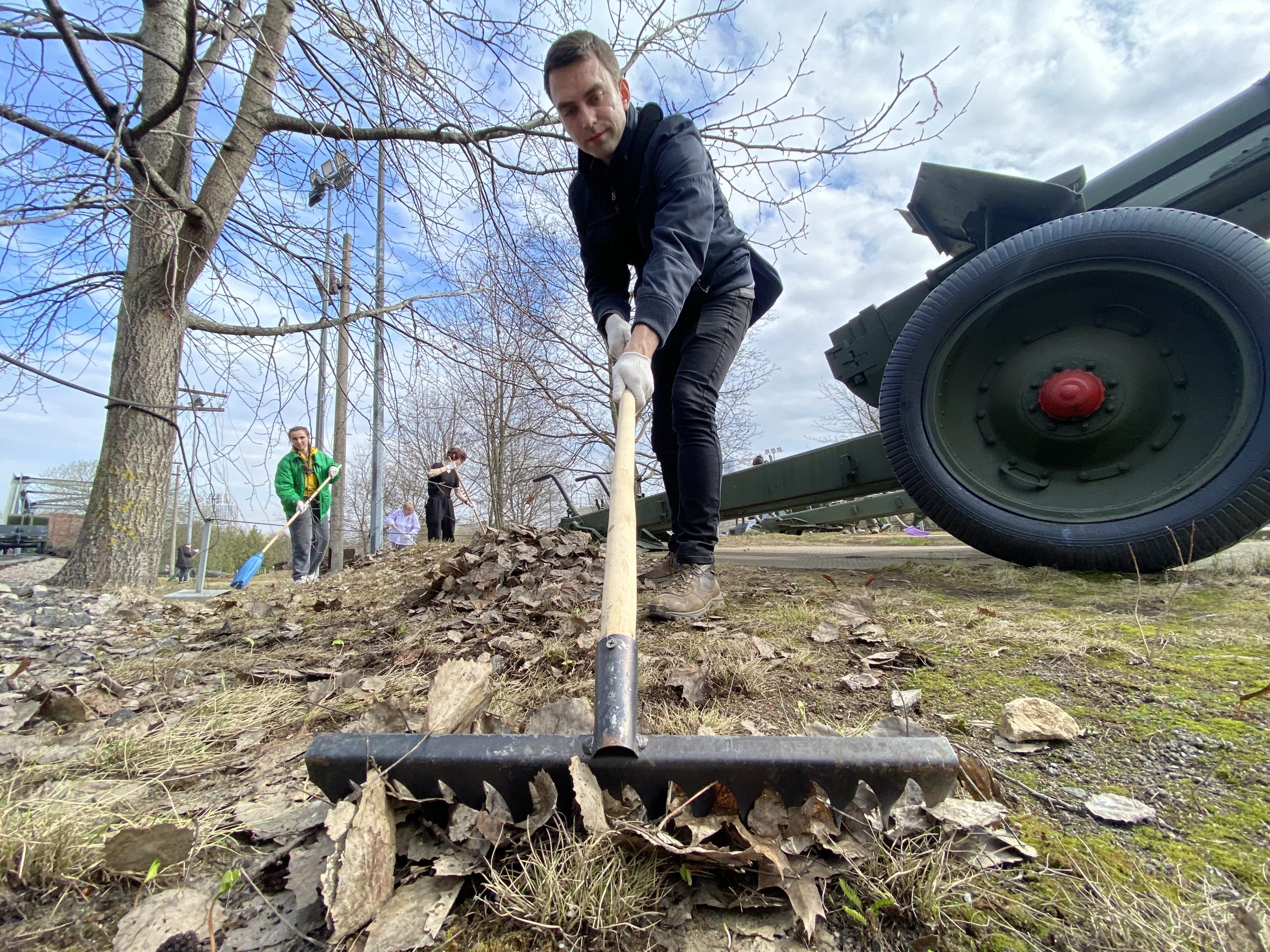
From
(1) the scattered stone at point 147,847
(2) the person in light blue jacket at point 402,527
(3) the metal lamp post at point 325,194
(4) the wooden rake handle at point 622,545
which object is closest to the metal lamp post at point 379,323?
(3) the metal lamp post at point 325,194

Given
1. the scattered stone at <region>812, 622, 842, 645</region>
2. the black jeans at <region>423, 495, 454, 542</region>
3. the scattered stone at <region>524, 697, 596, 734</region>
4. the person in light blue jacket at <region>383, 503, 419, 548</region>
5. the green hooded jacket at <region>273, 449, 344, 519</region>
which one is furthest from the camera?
the person in light blue jacket at <region>383, 503, 419, 548</region>

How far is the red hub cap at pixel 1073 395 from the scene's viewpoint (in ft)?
8.98

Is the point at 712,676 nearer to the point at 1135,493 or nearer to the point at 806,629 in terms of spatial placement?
the point at 806,629

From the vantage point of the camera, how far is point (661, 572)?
2814mm

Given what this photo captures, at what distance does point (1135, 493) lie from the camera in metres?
2.65

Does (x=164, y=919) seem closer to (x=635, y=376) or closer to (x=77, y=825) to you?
(x=77, y=825)

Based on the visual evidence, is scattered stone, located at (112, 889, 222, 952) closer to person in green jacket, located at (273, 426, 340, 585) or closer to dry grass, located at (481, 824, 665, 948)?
dry grass, located at (481, 824, 665, 948)

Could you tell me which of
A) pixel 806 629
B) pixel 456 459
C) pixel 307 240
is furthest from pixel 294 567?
pixel 806 629

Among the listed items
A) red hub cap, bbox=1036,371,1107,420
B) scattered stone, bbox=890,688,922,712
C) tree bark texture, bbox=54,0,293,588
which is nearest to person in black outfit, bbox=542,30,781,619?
scattered stone, bbox=890,688,922,712

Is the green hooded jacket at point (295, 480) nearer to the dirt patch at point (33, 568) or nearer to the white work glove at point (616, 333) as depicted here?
the dirt patch at point (33, 568)

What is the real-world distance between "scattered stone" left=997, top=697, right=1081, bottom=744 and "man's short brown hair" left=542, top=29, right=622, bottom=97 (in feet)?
8.21

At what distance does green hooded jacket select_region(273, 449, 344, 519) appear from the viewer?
7863 millimetres

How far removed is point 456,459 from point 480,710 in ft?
30.7

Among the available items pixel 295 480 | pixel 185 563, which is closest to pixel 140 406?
pixel 295 480
